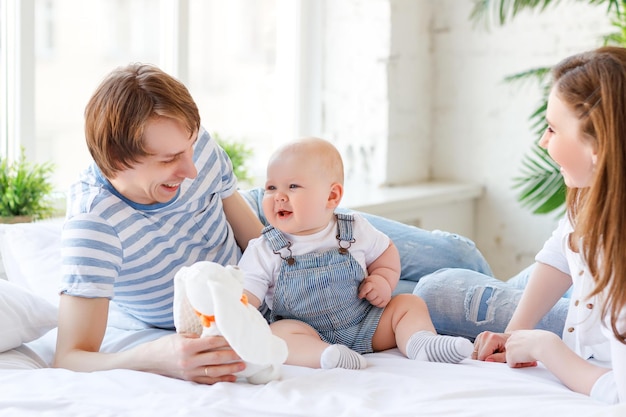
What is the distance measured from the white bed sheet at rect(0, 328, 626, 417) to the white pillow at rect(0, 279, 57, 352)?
130 millimetres

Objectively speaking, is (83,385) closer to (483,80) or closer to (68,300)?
(68,300)

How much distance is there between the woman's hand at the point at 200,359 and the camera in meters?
1.47

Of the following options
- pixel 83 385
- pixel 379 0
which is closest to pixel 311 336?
pixel 83 385

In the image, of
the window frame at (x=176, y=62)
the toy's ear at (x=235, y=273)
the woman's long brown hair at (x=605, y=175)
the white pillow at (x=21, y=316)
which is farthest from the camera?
the window frame at (x=176, y=62)

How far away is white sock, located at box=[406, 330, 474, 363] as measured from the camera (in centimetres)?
163

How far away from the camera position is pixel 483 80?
3.85 m

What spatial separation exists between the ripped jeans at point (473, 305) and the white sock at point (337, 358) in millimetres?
408

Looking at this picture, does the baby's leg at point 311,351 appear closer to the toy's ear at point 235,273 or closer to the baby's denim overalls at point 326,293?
the baby's denim overalls at point 326,293

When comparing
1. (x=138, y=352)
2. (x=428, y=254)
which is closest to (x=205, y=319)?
(x=138, y=352)

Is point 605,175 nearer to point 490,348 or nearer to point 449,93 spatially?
point 490,348

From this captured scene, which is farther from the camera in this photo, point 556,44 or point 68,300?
point 556,44

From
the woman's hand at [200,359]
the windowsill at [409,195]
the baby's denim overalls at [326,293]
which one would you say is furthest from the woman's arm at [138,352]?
the windowsill at [409,195]

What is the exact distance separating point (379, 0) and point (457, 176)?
888 mm

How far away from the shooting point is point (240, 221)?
2012 mm
